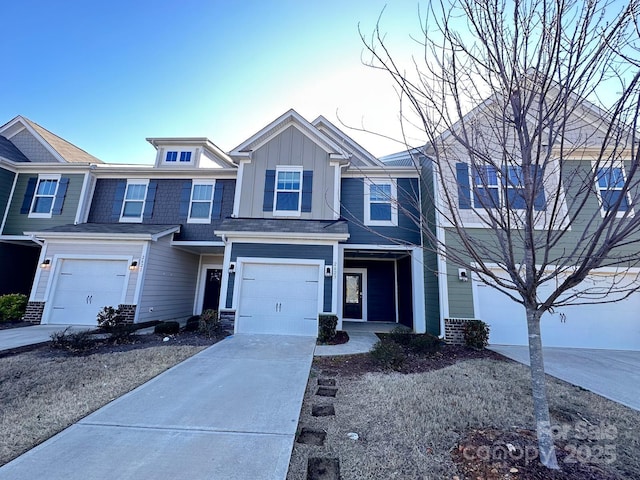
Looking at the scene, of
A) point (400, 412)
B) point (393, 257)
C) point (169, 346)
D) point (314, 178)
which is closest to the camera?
point (400, 412)

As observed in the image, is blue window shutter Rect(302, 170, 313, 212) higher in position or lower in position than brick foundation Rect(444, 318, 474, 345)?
higher

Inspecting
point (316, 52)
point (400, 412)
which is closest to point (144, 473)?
point (400, 412)

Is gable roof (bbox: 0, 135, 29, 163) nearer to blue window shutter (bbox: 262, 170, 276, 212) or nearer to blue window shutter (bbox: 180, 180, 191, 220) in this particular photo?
blue window shutter (bbox: 180, 180, 191, 220)

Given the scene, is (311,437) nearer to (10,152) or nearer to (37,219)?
(37,219)

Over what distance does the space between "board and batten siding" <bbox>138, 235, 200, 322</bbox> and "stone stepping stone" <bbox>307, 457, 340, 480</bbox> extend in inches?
347

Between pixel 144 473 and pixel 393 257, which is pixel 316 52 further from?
pixel 393 257

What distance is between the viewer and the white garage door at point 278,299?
327 inches

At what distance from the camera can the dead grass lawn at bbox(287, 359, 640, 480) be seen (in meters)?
2.54

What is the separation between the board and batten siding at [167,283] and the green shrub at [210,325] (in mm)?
2731

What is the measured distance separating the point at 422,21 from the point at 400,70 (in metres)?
0.55

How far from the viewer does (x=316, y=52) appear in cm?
424

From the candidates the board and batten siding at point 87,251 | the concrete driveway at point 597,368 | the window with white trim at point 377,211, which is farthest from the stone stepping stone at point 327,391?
the board and batten siding at point 87,251

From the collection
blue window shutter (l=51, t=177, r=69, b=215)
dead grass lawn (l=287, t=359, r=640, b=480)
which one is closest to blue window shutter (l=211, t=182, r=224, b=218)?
blue window shutter (l=51, t=177, r=69, b=215)

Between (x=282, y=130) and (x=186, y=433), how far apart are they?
31.6 feet
